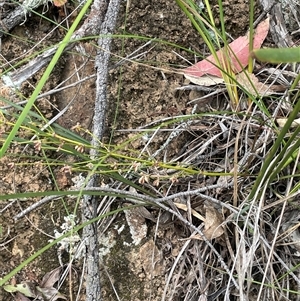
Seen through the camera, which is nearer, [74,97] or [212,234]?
[212,234]

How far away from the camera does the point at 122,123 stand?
4.09 ft

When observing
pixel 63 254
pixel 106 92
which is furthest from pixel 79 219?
pixel 106 92

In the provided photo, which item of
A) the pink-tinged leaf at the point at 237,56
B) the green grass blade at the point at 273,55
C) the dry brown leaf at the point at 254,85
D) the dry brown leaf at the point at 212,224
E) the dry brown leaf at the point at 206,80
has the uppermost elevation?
the green grass blade at the point at 273,55

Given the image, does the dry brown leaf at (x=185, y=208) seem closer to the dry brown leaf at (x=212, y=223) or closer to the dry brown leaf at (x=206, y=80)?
the dry brown leaf at (x=212, y=223)

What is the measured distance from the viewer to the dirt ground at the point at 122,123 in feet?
3.84

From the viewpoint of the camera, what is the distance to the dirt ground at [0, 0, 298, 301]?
1172mm

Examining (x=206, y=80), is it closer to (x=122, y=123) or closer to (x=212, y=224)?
(x=122, y=123)

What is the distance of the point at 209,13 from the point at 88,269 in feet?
2.59

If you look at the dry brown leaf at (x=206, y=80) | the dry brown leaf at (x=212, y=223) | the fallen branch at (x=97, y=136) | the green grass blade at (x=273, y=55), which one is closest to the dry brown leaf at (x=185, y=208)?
the dry brown leaf at (x=212, y=223)

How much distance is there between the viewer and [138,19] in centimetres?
129

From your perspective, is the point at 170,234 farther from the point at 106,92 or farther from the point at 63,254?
the point at 106,92

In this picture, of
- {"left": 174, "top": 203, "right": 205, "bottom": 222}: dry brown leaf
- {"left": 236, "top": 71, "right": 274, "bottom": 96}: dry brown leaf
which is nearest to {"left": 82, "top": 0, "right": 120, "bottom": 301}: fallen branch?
{"left": 174, "top": 203, "right": 205, "bottom": 222}: dry brown leaf

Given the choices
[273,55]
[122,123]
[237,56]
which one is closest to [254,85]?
[237,56]

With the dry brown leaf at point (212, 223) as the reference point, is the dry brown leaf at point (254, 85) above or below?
above
